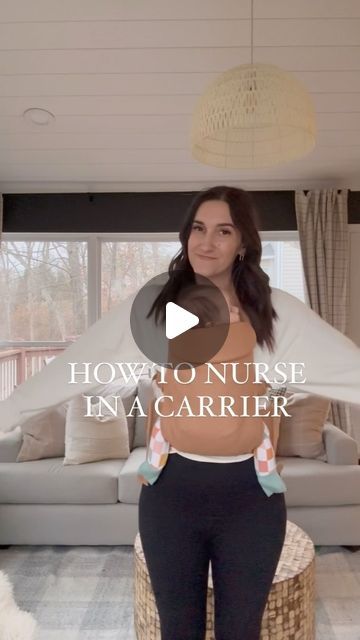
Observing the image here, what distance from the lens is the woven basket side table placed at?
52.7 inches

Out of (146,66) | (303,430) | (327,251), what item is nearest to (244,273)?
(146,66)

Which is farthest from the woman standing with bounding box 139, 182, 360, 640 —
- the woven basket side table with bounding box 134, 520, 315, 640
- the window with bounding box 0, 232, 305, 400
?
the window with bounding box 0, 232, 305, 400

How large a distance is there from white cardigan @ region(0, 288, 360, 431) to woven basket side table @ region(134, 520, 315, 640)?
2.52 feet

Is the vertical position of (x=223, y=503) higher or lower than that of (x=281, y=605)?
higher

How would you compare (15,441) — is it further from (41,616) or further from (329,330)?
(329,330)

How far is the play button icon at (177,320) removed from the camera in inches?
36.9

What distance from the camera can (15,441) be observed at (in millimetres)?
2480

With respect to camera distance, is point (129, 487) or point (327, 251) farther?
point (327, 251)

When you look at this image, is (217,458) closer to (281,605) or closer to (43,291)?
(281,605)

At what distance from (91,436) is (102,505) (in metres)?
0.37

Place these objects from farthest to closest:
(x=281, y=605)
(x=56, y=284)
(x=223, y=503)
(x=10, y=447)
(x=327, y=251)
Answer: (x=56, y=284), (x=327, y=251), (x=10, y=447), (x=281, y=605), (x=223, y=503)

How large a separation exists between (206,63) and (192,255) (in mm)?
1377

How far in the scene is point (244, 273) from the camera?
982mm

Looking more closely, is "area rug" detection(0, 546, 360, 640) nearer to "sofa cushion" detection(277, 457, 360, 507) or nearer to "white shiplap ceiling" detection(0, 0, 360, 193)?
"sofa cushion" detection(277, 457, 360, 507)
